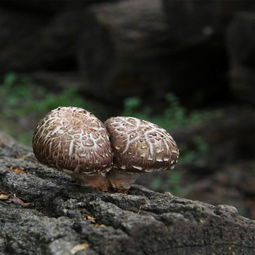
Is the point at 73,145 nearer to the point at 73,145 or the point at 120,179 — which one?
the point at 73,145

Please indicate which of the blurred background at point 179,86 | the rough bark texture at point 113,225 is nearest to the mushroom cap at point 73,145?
the rough bark texture at point 113,225

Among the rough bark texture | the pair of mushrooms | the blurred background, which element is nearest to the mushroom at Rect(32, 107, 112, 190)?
the pair of mushrooms

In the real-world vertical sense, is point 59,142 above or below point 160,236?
above

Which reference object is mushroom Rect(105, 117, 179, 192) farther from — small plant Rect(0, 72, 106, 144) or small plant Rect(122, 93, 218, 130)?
small plant Rect(0, 72, 106, 144)

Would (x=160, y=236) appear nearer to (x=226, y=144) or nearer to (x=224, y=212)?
(x=224, y=212)

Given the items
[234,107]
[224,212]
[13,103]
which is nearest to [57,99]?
[13,103]
